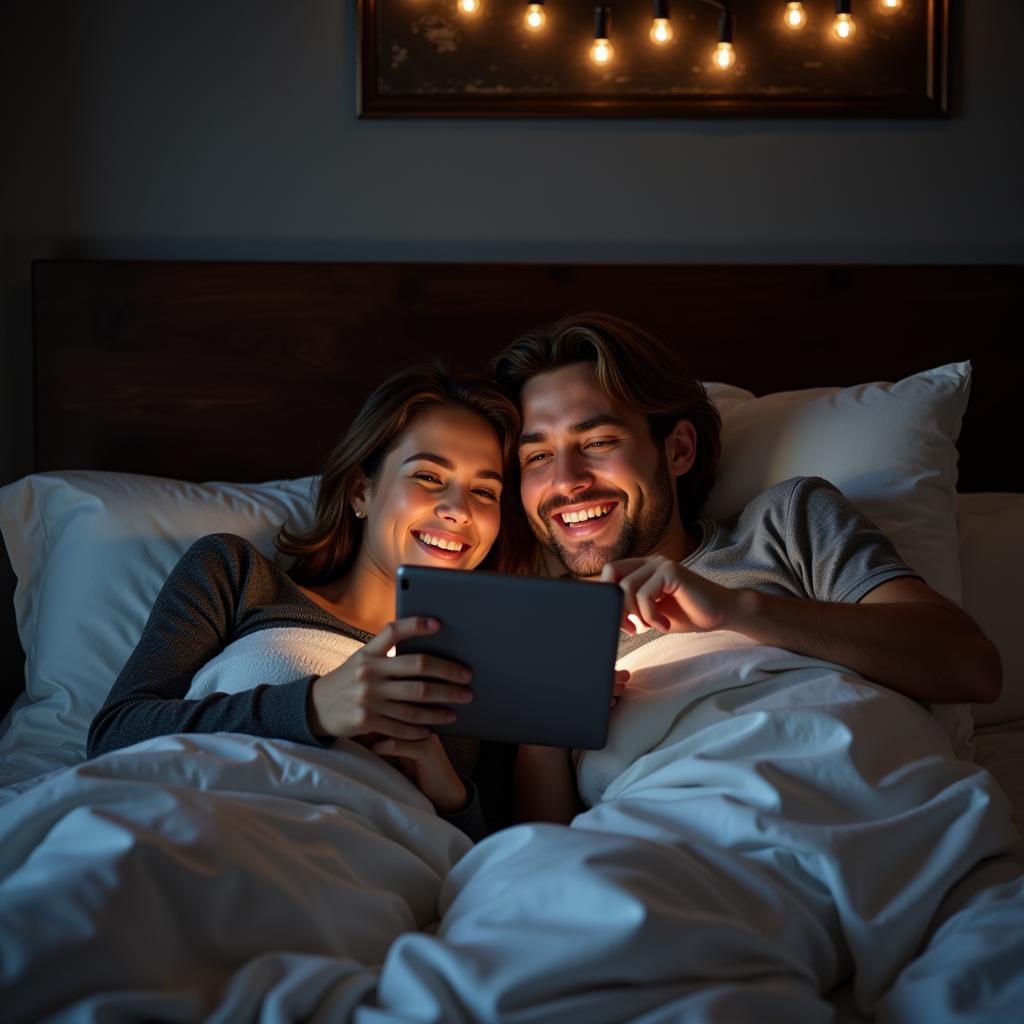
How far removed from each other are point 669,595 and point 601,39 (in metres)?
1.43

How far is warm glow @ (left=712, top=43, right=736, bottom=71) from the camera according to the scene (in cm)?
236

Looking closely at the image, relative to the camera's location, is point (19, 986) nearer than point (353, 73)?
Yes

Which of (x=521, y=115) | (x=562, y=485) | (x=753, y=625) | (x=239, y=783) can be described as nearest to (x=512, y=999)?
(x=239, y=783)

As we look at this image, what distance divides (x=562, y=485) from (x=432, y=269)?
2.58ft

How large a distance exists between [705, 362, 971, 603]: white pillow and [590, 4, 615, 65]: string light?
91cm

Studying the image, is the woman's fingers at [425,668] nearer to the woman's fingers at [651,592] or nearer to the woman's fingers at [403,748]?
the woman's fingers at [403,748]

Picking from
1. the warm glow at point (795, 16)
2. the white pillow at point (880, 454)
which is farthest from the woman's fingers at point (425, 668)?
the warm glow at point (795, 16)

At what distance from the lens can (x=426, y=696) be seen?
1.32 m

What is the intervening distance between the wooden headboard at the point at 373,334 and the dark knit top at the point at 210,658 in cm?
65

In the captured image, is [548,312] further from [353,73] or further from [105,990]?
[105,990]

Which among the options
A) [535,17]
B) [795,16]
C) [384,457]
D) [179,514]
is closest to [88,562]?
[179,514]

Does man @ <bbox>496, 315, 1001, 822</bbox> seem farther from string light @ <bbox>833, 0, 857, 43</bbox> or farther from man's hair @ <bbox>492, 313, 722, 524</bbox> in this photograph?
string light @ <bbox>833, 0, 857, 43</bbox>

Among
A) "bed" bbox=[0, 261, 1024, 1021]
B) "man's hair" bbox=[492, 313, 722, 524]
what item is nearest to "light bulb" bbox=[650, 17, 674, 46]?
"bed" bbox=[0, 261, 1024, 1021]

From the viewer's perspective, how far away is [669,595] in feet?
4.79
